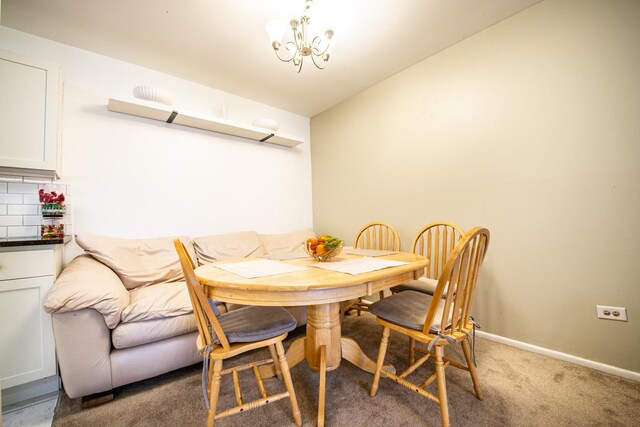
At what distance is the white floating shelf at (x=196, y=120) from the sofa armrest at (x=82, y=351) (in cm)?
165

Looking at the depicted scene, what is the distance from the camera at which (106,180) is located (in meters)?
2.17

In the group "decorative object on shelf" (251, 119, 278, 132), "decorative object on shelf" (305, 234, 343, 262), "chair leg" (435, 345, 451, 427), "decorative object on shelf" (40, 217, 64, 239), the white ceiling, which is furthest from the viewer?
"decorative object on shelf" (251, 119, 278, 132)

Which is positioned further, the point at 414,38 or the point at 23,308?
the point at 414,38

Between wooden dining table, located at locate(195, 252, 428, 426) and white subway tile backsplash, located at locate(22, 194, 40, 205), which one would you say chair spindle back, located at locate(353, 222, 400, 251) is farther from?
white subway tile backsplash, located at locate(22, 194, 40, 205)

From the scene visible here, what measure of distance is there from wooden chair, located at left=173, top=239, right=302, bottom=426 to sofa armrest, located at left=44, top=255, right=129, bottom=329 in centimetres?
60

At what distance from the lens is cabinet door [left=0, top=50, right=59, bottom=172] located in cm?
152

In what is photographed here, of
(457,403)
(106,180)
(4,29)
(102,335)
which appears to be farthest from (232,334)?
(4,29)

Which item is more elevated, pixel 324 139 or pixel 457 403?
pixel 324 139

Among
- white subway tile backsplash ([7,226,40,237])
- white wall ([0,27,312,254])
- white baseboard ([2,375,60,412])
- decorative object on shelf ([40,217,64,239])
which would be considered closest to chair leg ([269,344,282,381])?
white baseboard ([2,375,60,412])

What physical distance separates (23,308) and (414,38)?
3.19 m

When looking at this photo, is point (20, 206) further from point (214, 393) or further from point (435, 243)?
Answer: point (435, 243)

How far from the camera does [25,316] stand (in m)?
1.39

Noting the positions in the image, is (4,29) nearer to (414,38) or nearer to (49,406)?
(49,406)

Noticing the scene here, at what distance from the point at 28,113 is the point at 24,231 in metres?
0.83
